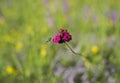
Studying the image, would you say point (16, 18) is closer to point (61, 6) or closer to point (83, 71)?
point (61, 6)

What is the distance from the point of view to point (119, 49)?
127 inches

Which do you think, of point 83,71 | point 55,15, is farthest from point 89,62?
point 55,15

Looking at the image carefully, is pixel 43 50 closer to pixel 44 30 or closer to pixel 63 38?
pixel 44 30

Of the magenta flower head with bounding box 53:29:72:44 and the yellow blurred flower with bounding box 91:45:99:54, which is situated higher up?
the magenta flower head with bounding box 53:29:72:44

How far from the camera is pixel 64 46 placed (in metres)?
3.04

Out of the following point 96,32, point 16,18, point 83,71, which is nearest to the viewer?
point 83,71

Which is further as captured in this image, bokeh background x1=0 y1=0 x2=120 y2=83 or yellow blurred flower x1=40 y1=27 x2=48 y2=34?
yellow blurred flower x1=40 y1=27 x2=48 y2=34

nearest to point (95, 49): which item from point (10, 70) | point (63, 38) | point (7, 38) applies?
point (10, 70)

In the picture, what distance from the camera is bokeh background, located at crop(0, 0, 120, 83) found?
10.3 ft

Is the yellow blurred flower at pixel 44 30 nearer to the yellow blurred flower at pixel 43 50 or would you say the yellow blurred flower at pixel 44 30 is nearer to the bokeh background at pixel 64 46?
the bokeh background at pixel 64 46

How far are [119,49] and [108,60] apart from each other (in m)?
0.17

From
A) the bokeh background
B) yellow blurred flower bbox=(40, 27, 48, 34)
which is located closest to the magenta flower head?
the bokeh background

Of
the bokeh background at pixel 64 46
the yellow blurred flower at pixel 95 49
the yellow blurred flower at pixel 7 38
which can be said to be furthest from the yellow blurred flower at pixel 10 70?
the yellow blurred flower at pixel 95 49

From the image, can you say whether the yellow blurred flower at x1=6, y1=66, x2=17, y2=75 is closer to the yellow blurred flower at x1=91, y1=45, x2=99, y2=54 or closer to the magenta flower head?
the yellow blurred flower at x1=91, y1=45, x2=99, y2=54
